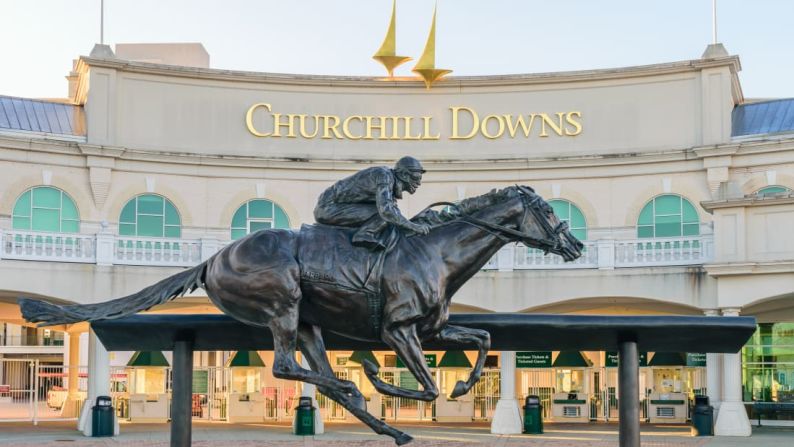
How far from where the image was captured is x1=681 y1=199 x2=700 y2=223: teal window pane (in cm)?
3297

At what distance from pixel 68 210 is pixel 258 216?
17.5ft

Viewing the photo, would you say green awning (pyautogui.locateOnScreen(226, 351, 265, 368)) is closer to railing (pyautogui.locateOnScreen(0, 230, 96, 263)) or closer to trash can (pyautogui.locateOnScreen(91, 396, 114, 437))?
trash can (pyautogui.locateOnScreen(91, 396, 114, 437))

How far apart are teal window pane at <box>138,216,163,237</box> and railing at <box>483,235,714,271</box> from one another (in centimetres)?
971

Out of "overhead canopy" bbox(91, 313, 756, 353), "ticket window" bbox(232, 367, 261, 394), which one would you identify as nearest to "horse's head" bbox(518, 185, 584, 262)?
"overhead canopy" bbox(91, 313, 756, 353)

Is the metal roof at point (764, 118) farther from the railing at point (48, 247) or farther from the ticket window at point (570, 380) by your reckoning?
the railing at point (48, 247)

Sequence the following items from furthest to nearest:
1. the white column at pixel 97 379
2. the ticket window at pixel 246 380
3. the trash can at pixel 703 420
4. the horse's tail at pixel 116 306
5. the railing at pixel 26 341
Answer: the railing at pixel 26 341
the ticket window at pixel 246 380
the white column at pixel 97 379
the trash can at pixel 703 420
the horse's tail at pixel 116 306

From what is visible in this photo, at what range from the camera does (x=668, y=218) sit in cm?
3322

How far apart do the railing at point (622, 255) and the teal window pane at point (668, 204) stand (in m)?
3.10

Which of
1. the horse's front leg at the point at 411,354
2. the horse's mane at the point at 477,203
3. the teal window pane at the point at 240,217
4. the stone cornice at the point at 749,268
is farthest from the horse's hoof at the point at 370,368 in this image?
the teal window pane at the point at 240,217

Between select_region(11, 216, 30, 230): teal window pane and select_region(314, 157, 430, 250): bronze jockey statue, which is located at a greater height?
select_region(11, 216, 30, 230): teal window pane

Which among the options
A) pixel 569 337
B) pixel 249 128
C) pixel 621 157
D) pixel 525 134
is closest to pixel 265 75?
pixel 249 128

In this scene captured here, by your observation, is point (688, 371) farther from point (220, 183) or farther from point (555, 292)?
point (220, 183)

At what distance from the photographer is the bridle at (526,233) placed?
7.90 meters

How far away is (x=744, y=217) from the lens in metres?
27.6
